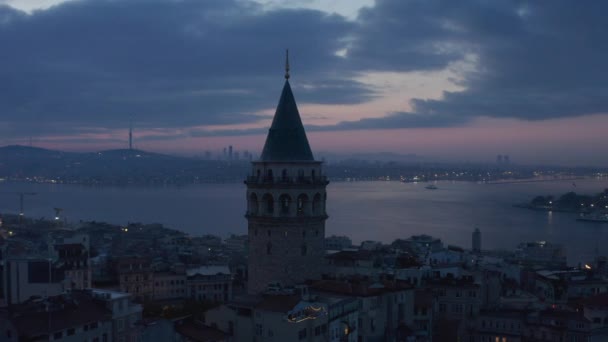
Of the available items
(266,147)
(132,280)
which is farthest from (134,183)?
(266,147)

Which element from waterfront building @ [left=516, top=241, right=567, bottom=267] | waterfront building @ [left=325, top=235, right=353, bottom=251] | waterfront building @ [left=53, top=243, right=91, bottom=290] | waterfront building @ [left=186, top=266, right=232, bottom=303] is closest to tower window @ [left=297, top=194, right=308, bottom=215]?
waterfront building @ [left=53, top=243, right=91, bottom=290]

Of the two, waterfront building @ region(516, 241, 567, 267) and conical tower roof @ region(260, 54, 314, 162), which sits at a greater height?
conical tower roof @ region(260, 54, 314, 162)

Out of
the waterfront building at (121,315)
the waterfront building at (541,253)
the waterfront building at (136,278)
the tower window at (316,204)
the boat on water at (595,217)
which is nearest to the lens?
the waterfront building at (121,315)

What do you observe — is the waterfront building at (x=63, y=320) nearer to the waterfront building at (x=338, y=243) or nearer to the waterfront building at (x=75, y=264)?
the waterfront building at (x=75, y=264)

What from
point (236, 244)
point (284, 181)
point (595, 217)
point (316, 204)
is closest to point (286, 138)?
point (284, 181)

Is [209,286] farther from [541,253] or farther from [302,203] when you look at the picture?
[541,253]

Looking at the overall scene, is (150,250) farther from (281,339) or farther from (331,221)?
(331,221)

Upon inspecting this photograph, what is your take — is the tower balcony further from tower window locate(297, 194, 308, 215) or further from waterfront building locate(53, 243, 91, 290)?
waterfront building locate(53, 243, 91, 290)

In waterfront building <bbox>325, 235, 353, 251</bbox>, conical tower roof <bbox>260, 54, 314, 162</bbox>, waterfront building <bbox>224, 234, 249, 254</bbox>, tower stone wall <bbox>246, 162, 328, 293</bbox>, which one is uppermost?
conical tower roof <bbox>260, 54, 314, 162</bbox>

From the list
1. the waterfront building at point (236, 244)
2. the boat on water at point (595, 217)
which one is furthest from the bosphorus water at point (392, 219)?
the waterfront building at point (236, 244)
